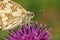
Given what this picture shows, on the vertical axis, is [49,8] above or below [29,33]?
below

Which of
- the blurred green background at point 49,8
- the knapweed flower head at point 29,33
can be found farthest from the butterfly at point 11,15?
the blurred green background at point 49,8

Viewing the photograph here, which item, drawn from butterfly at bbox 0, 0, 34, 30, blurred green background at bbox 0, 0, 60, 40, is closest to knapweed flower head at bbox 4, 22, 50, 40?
butterfly at bbox 0, 0, 34, 30

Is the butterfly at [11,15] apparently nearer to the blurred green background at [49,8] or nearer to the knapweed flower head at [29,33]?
the knapweed flower head at [29,33]

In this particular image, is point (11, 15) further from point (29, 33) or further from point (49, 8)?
point (49, 8)

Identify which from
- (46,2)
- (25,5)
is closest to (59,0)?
(46,2)

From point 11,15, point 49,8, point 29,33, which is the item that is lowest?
point 49,8

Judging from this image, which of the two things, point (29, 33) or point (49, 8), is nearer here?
point (29, 33)

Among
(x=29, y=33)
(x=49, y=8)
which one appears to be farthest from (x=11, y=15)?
(x=49, y=8)
